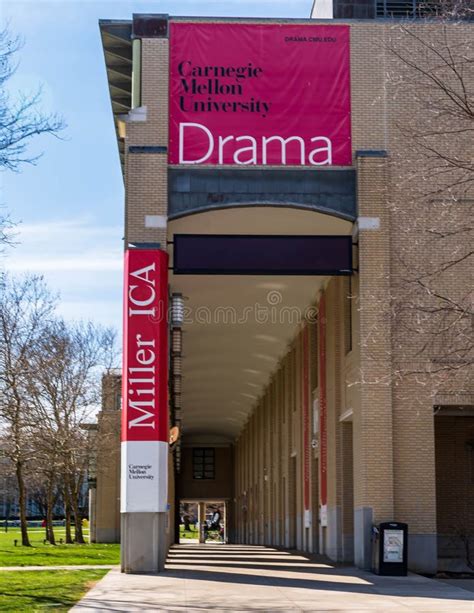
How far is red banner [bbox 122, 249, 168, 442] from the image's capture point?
943 inches

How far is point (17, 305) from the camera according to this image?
41906 mm

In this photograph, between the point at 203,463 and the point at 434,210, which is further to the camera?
the point at 203,463

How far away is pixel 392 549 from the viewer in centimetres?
2339

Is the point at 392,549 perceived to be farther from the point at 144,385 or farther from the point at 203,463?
the point at 203,463

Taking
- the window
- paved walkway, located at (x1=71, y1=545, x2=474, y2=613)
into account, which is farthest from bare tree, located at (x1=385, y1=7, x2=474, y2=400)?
the window

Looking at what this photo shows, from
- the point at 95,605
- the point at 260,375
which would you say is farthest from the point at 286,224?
the point at 260,375

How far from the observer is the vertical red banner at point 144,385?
77.8 ft

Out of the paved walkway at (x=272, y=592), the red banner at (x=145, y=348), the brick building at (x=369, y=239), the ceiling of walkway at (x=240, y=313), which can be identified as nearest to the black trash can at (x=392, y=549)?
the paved walkway at (x=272, y=592)

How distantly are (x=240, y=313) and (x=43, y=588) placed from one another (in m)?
19.8

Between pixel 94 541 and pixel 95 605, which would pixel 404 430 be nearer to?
pixel 95 605

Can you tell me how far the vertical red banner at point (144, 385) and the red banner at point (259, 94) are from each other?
3399 millimetres

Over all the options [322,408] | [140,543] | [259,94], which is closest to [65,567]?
[140,543]

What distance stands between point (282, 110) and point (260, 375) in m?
28.4

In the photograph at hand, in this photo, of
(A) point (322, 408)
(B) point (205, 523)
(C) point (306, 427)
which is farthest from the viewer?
(B) point (205, 523)
